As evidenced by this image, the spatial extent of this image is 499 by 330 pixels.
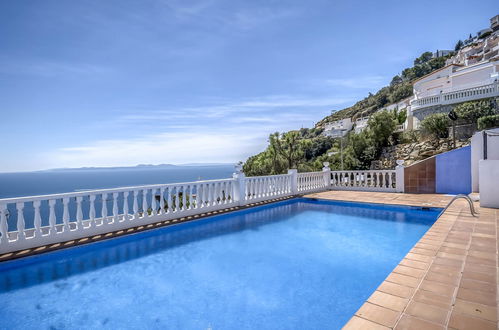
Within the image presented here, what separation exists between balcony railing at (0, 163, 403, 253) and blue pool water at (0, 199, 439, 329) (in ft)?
1.30

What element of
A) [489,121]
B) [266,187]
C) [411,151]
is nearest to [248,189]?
[266,187]

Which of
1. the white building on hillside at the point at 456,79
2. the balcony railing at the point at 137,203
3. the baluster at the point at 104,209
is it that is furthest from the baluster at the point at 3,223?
the white building on hillside at the point at 456,79

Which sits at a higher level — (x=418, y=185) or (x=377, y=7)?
(x=377, y=7)

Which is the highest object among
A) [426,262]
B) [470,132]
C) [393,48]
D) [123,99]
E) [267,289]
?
[393,48]

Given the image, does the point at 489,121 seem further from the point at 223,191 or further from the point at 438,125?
the point at 223,191

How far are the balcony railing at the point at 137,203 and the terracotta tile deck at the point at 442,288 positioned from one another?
4466mm

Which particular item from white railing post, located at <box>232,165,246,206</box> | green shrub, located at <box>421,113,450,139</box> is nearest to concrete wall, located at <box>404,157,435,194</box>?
white railing post, located at <box>232,165,246,206</box>

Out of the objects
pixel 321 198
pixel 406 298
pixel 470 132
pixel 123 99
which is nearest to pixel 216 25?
pixel 123 99

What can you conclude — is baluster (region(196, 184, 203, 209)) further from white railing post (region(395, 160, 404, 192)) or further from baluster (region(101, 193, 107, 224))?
white railing post (region(395, 160, 404, 192))

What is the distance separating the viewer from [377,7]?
8227 millimetres

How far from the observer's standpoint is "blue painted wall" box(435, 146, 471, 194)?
27.9 ft

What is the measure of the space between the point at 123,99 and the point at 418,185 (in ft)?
38.9

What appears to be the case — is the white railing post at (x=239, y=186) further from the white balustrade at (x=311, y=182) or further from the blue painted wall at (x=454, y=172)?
the blue painted wall at (x=454, y=172)

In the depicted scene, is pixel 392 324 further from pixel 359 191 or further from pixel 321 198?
pixel 359 191
